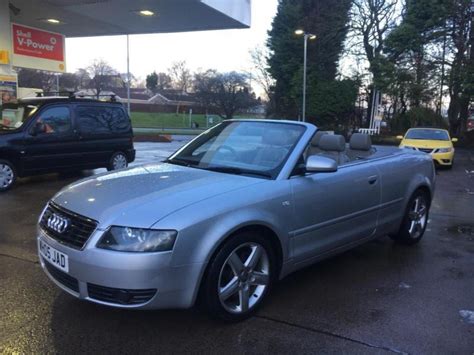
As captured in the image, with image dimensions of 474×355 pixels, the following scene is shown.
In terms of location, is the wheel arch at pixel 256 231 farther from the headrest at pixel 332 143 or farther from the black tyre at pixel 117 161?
the black tyre at pixel 117 161

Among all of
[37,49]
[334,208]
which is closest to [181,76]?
[37,49]

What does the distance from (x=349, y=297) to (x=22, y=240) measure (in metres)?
3.87

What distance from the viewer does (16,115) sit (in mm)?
9852

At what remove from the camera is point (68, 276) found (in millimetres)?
3289

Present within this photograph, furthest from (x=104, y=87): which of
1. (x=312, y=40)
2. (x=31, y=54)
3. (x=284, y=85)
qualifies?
(x=31, y=54)

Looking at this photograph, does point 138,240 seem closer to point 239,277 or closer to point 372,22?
point 239,277

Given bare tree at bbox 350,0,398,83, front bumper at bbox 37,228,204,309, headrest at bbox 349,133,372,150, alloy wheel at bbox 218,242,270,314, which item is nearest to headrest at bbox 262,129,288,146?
alloy wheel at bbox 218,242,270,314

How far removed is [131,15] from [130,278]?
39.6 ft

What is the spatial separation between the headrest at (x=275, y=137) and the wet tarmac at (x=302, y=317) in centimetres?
131

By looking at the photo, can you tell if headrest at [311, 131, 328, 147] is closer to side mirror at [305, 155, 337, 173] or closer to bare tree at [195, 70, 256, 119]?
side mirror at [305, 155, 337, 173]

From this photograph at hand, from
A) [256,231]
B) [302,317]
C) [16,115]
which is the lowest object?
[302,317]

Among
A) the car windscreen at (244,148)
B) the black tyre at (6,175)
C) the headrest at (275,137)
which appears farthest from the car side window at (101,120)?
the headrest at (275,137)

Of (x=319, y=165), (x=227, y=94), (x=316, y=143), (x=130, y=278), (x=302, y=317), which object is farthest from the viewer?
(x=227, y=94)

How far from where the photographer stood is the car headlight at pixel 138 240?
3066 millimetres
